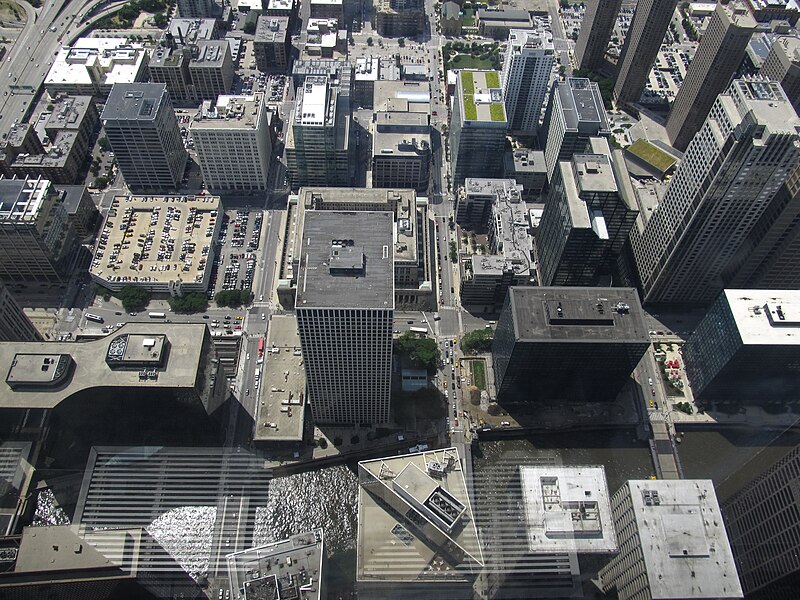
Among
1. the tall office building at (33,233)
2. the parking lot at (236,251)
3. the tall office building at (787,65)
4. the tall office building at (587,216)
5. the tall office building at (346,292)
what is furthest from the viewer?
the tall office building at (787,65)

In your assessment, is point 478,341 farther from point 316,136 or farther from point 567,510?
point 316,136

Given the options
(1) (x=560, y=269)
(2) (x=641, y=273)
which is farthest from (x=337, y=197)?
(2) (x=641, y=273)

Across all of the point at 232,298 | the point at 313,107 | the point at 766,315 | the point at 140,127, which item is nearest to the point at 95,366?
the point at 232,298

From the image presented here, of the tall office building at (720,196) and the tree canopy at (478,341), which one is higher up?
the tall office building at (720,196)

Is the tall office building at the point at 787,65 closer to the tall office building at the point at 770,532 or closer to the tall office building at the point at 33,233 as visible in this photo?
the tall office building at the point at 770,532

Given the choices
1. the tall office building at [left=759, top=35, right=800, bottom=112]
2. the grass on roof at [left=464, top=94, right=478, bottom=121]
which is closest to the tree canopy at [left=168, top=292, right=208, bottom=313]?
the grass on roof at [left=464, top=94, right=478, bottom=121]

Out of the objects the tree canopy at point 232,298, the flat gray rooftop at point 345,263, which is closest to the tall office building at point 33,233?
the tree canopy at point 232,298

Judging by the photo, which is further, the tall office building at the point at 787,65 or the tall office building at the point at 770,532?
the tall office building at the point at 787,65
